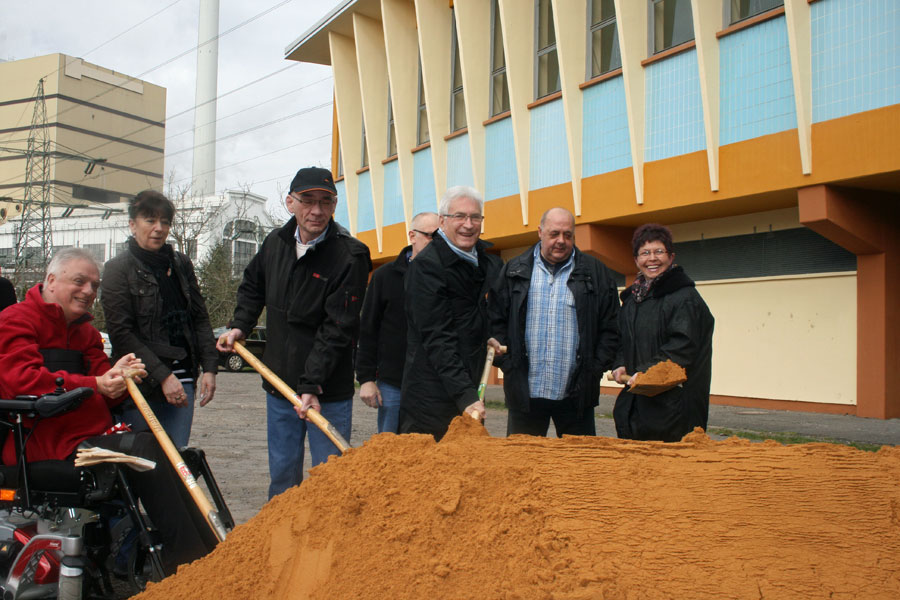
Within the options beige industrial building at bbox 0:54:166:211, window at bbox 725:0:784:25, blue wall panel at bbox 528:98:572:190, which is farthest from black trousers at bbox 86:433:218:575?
beige industrial building at bbox 0:54:166:211

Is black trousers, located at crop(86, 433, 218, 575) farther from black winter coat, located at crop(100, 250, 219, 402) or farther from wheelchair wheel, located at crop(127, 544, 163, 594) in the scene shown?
black winter coat, located at crop(100, 250, 219, 402)

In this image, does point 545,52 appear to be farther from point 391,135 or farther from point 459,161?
point 391,135

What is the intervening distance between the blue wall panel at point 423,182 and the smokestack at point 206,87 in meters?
43.1

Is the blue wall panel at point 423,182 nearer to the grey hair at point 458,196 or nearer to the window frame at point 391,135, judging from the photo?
the window frame at point 391,135

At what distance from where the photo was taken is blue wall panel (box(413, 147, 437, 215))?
17062 mm

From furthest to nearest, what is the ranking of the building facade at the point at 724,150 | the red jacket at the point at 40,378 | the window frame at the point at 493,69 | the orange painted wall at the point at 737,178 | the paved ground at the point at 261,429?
the window frame at the point at 493,69 < the building facade at the point at 724,150 < the orange painted wall at the point at 737,178 < the paved ground at the point at 261,429 < the red jacket at the point at 40,378

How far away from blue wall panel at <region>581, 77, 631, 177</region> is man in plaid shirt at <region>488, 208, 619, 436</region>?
27.4ft

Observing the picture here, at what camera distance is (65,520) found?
355 centimetres

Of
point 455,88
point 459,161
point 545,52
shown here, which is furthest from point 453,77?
point 545,52

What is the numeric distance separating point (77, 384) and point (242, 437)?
602cm

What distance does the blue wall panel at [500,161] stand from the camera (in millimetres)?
14758

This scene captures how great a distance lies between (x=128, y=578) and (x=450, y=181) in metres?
13.5

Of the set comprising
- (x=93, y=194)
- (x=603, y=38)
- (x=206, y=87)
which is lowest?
(x=603, y=38)

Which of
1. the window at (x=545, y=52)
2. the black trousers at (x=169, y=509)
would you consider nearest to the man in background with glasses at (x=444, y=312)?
the black trousers at (x=169, y=509)
